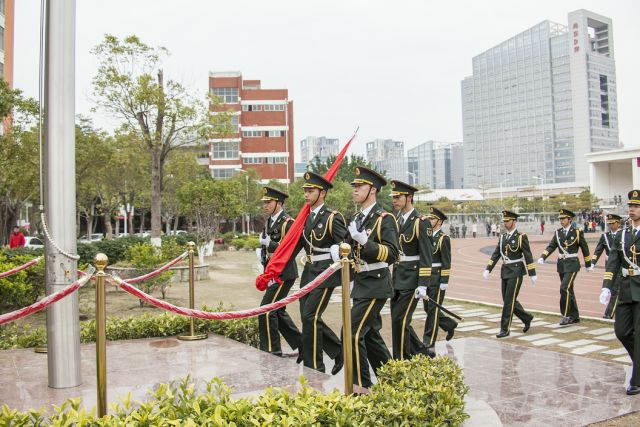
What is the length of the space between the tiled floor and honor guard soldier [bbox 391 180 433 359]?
0.85 meters

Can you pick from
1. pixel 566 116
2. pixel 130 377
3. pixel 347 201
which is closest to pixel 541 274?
pixel 130 377

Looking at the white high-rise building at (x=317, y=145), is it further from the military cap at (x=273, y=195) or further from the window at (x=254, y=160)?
the military cap at (x=273, y=195)

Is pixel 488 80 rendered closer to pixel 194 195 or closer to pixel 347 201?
pixel 347 201

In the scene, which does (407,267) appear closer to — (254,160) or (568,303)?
(568,303)

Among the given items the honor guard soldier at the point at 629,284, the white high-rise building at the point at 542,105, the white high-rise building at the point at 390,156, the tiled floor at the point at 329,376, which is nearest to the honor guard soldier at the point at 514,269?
the tiled floor at the point at 329,376

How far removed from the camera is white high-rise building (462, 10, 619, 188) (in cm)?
10638

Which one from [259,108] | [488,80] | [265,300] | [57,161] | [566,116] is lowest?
[265,300]

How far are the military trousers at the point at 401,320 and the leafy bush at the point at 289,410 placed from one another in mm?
2075

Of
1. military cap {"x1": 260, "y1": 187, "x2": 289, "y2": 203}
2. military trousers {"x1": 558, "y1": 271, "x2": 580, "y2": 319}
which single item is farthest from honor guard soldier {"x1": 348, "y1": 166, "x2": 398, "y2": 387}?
military trousers {"x1": 558, "y1": 271, "x2": 580, "y2": 319}

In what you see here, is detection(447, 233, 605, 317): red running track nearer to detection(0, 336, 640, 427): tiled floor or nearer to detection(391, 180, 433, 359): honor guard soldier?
detection(0, 336, 640, 427): tiled floor

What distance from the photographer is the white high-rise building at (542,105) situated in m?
106

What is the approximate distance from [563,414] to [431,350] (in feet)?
8.95

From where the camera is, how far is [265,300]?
6.76m

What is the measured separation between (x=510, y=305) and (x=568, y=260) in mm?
2176
